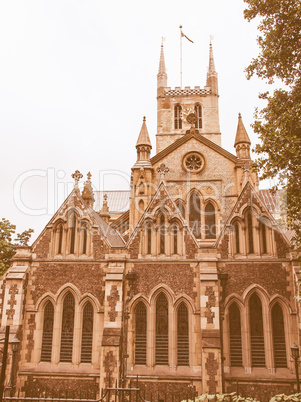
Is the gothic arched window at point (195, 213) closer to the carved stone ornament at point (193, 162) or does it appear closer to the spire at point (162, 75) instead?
the carved stone ornament at point (193, 162)

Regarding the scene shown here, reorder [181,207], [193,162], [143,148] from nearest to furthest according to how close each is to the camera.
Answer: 1. [181,207]
2. [193,162]
3. [143,148]

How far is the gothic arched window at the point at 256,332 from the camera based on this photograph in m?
15.0

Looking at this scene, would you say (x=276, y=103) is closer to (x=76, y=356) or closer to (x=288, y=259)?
(x=288, y=259)

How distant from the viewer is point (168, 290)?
15.8 m

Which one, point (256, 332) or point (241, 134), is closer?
point (256, 332)

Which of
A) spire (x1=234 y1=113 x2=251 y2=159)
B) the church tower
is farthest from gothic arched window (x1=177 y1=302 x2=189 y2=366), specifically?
the church tower

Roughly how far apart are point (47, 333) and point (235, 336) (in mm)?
7675

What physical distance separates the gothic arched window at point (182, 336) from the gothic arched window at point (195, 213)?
7750 mm

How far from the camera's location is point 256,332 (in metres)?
15.3

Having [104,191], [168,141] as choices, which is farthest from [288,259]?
[104,191]

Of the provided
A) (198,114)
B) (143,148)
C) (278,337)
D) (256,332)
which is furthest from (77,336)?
(198,114)

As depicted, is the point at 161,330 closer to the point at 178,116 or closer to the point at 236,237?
the point at 236,237

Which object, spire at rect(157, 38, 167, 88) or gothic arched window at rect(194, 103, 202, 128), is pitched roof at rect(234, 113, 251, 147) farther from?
spire at rect(157, 38, 167, 88)

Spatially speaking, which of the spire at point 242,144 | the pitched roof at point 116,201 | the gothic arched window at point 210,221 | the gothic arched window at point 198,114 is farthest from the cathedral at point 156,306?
the pitched roof at point 116,201
